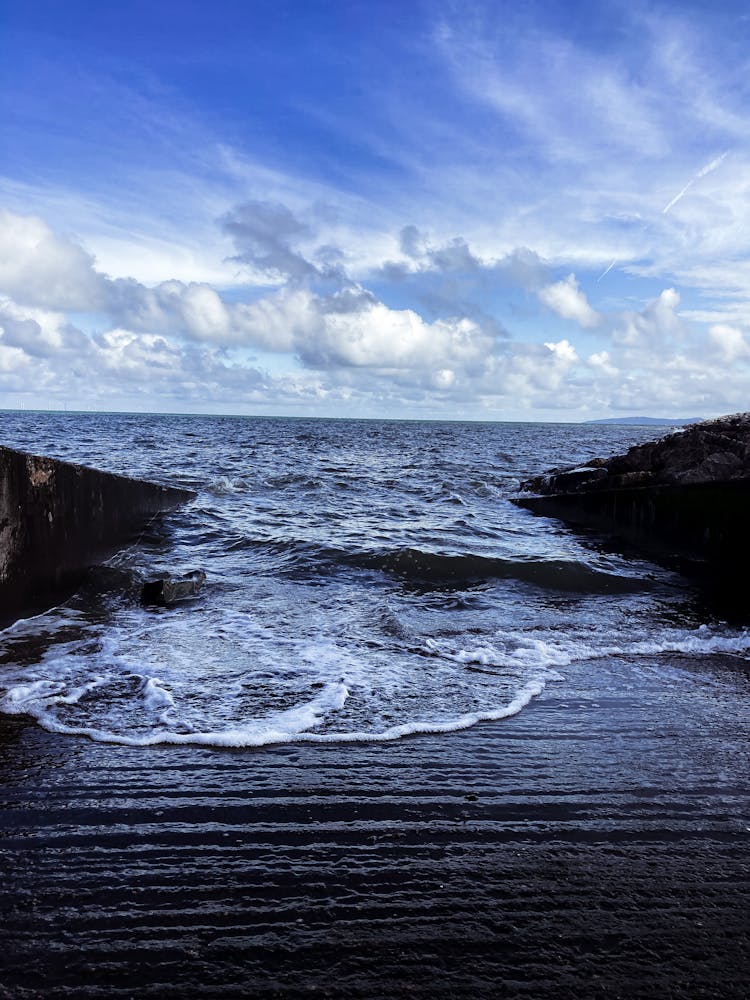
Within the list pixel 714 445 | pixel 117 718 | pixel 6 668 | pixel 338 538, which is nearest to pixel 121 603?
pixel 6 668

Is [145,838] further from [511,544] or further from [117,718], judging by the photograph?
[511,544]

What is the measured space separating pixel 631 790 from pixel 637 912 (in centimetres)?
93

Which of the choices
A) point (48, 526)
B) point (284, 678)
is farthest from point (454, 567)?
point (48, 526)

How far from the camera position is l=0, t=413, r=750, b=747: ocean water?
13.7ft

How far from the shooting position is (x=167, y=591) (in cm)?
709

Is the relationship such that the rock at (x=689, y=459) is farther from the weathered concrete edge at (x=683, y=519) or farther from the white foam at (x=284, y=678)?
the white foam at (x=284, y=678)

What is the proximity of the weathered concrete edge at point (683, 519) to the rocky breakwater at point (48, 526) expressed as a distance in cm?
770

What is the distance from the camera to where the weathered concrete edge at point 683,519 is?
27.1 ft

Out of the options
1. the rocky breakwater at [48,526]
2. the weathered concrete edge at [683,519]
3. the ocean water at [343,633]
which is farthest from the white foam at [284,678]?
the weathered concrete edge at [683,519]

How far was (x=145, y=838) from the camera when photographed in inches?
108

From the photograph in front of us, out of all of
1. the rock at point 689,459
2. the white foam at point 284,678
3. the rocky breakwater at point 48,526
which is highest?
the rock at point 689,459

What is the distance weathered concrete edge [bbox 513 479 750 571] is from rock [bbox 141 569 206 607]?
6575mm

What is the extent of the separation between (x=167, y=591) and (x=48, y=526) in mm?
1462

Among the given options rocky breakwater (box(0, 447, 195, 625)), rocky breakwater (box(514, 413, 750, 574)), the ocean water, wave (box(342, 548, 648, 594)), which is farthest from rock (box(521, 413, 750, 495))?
rocky breakwater (box(0, 447, 195, 625))
